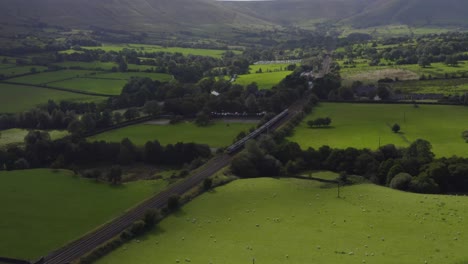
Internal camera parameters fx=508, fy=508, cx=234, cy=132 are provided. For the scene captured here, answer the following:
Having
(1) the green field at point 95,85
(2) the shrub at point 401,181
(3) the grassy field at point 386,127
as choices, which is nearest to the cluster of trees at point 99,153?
(3) the grassy field at point 386,127

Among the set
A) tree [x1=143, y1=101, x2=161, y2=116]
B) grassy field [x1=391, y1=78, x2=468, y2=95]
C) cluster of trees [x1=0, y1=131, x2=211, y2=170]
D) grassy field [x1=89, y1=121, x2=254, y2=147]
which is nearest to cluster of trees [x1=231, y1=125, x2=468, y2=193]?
cluster of trees [x1=0, y1=131, x2=211, y2=170]

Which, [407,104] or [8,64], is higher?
[8,64]

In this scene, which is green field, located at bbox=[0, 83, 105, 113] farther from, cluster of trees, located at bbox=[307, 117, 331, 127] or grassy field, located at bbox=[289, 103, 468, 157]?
grassy field, located at bbox=[289, 103, 468, 157]

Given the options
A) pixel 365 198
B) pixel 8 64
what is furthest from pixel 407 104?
pixel 8 64

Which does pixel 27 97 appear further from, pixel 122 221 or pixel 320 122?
pixel 122 221

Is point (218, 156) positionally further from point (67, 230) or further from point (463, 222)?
point (463, 222)

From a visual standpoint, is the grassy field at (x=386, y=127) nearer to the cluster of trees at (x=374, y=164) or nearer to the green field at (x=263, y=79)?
the cluster of trees at (x=374, y=164)

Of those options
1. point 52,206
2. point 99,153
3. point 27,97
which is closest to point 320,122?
point 99,153
